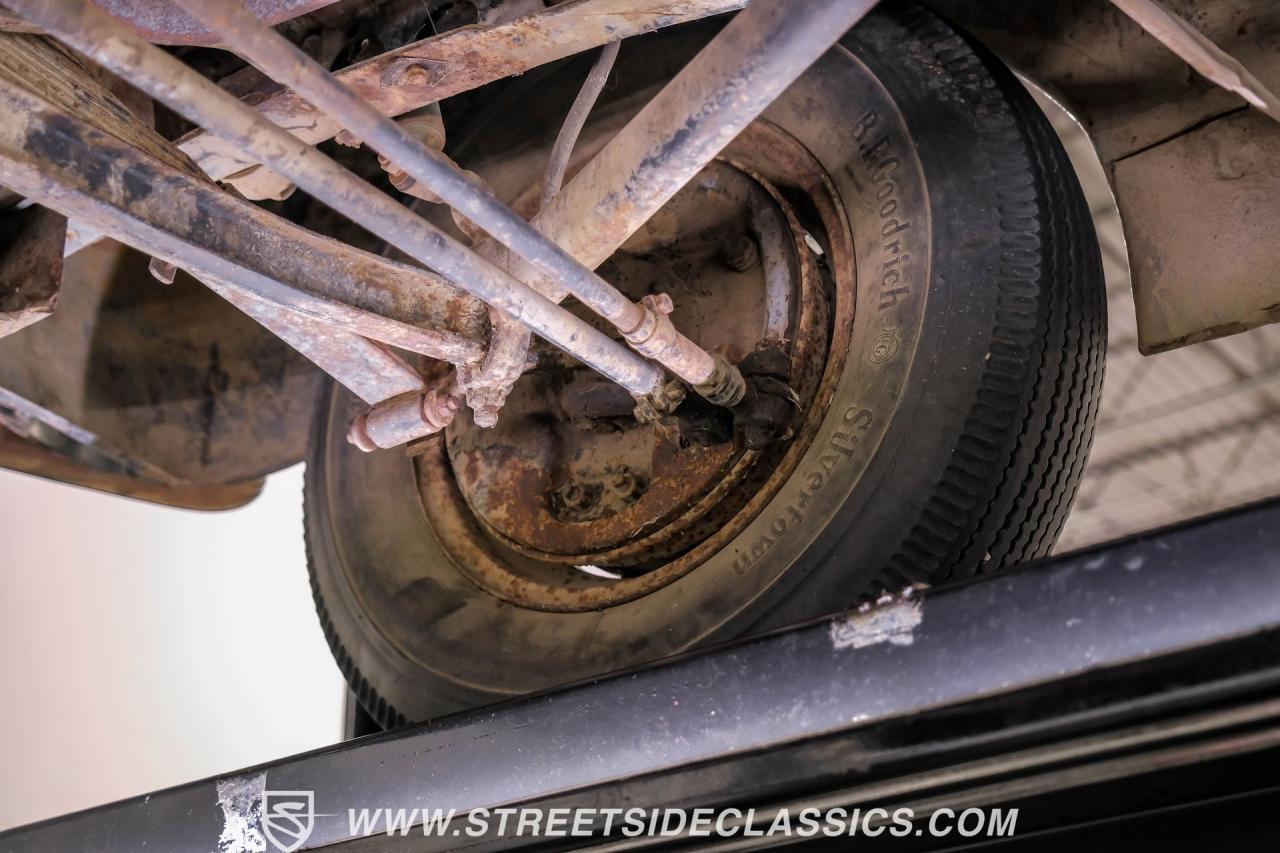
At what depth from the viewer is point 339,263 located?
3.62ft

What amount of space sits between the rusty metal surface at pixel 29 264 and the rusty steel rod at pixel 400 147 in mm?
458

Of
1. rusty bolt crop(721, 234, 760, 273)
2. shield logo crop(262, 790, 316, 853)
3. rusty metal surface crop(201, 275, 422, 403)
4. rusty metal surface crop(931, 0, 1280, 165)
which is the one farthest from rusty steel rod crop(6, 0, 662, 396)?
rusty metal surface crop(931, 0, 1280, 165)

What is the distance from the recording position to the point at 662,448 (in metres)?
1.42

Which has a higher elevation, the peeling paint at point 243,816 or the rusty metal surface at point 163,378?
the rusty metal surface at point 163,378

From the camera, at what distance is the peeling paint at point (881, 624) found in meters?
0.86

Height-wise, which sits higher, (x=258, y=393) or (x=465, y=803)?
(x=258, y=393)

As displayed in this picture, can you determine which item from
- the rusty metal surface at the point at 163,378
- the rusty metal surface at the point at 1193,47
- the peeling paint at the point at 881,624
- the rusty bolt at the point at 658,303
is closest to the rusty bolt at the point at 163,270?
the rusty bolt at the point at 658,303

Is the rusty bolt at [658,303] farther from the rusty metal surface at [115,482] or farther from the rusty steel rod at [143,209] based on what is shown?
the rusty metal surface at [115,482]

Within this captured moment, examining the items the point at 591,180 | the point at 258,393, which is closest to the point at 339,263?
the point at 591,180

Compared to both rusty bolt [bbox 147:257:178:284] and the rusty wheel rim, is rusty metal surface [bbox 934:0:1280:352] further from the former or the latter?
rusty bolt [bbox 147:257:178:284]

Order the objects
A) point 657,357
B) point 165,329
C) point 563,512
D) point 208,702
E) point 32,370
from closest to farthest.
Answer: point 657,357 < point 563,512 < point 32,370 < point 165,329 < point 208,702

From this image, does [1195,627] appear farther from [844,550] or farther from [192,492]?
[192,492]

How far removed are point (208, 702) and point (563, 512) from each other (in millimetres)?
3561

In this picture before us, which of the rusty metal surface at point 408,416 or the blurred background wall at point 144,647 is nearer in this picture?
the rusty metal surface at point 408,416
